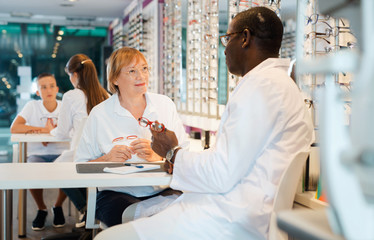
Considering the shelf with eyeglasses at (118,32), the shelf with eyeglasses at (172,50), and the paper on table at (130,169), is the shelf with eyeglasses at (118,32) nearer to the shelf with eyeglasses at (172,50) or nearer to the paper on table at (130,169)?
the shelf with eyeglasses at (172,50)

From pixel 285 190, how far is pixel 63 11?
9977 millimetres

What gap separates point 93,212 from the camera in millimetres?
2609

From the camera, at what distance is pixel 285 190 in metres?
1.61

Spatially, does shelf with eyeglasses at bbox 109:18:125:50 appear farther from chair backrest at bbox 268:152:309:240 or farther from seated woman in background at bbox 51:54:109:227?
chair backrest at bbox 268:152:309:240

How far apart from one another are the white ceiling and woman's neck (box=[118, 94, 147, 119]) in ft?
22.1

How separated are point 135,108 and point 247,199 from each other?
1.49 meters

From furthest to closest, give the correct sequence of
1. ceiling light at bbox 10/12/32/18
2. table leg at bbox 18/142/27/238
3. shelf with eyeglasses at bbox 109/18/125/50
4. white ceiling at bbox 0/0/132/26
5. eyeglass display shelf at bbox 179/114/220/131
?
ceiling light at bbox 10/12/32/18
shelf with eyeglasses at bbox 109/18/125/50
white ceiling at bbox 0/0/132/26
eyeglass display shelf at bbox 179/114/220/131
table leg at bbox 18/142/27/238

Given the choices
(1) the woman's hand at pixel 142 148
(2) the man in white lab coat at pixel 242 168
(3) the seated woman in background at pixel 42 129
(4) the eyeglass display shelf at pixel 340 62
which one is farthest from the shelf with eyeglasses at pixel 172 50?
(4) the eyeglass display shelf at pixel 340 62

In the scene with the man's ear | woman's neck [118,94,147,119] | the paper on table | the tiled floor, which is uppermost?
the man's ear

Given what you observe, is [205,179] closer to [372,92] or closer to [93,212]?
[372,92]

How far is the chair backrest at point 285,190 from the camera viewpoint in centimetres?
159

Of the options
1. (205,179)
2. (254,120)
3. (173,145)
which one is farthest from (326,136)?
(173,145)

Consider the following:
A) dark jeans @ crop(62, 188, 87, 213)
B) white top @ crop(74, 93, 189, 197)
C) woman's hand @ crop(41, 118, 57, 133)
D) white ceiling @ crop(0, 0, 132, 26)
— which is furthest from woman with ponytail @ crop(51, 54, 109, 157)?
white ceiling @ crop(0, 0, 132, 26)

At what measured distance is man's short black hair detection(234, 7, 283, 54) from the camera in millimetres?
1916
